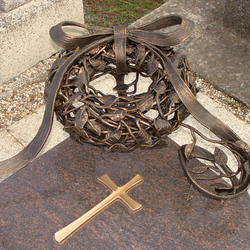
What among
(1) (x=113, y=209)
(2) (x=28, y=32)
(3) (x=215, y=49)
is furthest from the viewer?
(3) (x=215, y=49)

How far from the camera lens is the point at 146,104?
1320mm

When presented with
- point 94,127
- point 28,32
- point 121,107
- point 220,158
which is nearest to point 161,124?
point 121,107

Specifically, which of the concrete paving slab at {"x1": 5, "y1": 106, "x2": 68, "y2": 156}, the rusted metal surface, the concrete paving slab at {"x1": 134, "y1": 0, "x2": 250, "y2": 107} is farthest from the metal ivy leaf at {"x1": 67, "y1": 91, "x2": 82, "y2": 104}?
the concrete paving slab at {"x1": 134, "y1": 0, "x2": 250, "y2": 107}

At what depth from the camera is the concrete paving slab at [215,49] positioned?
9.34 feet

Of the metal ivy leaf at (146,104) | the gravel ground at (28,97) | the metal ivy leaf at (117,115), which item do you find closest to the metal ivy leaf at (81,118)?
the metal ivy leaf at (117,115)

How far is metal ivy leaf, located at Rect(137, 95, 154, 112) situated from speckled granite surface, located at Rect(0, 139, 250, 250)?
49 centimetres

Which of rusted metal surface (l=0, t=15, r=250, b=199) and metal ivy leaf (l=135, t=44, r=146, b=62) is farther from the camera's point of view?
metal ivy leaf (l=135, t=44, r=146, b=62)

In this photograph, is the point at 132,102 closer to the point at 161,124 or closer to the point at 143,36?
the point at 161,124

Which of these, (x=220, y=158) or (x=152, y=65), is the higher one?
(x=152, y=65)

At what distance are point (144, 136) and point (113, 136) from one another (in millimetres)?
143

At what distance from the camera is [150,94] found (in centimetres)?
137

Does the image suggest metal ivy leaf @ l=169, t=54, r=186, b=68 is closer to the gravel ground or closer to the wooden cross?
the wooden cross

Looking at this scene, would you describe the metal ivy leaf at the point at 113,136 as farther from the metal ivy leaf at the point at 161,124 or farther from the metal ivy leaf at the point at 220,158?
the metal ivy leaf at the point at 220,158

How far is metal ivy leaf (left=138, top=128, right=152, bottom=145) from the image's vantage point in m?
1.33
